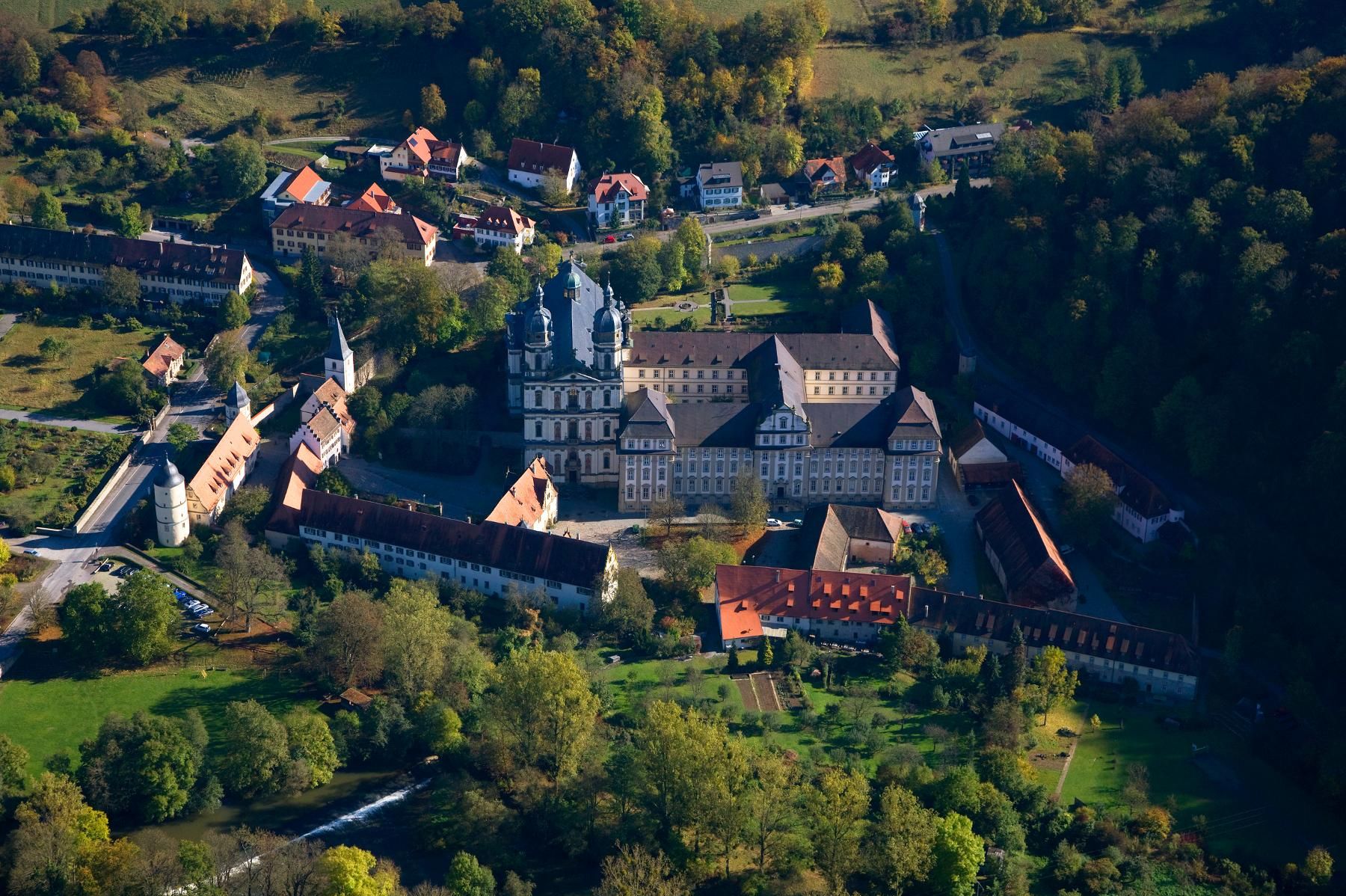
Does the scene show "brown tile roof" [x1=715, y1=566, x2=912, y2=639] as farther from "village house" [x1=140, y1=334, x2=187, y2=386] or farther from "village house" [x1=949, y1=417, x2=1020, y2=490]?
"village house" [x1=140, y1=334, x2=187, y2=386]

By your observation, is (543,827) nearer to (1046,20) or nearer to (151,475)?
(151,475)

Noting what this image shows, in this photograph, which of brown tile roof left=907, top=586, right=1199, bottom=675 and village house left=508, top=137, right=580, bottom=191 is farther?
village house left=508, top=137, right=580, bottom=191

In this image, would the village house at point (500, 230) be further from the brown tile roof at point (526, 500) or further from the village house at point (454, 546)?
the village house at point (454, 546)

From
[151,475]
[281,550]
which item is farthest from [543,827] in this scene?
[151,475]

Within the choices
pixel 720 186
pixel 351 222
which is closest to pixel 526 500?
pixel 351 222

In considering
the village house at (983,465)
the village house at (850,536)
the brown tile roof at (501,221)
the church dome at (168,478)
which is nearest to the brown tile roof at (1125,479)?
the village house at (983,465)

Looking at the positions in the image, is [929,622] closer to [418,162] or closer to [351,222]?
[351,222]

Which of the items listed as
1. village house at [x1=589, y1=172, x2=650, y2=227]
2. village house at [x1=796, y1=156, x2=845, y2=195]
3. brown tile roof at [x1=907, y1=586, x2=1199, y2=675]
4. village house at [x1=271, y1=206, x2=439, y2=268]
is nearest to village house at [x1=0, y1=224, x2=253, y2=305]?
village house at [x1=271, y1=206, x2=439, y2=268]
